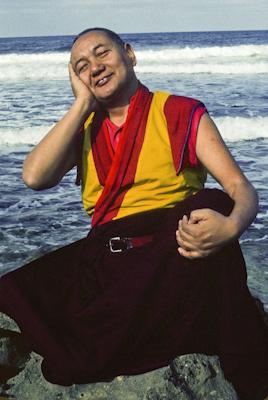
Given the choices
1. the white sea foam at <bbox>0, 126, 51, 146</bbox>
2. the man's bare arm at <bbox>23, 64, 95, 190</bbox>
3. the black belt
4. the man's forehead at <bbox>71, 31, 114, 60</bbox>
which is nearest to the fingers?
→ the black belt

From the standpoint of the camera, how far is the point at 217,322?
102 inches

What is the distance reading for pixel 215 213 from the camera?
2375 mm

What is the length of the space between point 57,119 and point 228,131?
12.5 feet

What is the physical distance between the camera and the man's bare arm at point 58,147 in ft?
8.79

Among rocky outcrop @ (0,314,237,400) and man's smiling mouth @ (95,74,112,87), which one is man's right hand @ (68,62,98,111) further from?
rocky outcrop @ (0,314,237,400)

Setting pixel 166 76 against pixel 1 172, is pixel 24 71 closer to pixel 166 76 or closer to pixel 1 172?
pixel 166 76

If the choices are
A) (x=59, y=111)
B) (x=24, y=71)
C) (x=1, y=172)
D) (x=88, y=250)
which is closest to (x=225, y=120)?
(x=59, y=111)

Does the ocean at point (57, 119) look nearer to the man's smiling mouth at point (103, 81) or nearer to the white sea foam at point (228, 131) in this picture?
the white sea foam at point (228, 131)

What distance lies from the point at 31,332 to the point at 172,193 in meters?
0.84

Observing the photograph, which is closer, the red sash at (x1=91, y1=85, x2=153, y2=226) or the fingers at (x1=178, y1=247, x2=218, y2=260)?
the fingers at (x1=178, y1=247, x2=218, y2=260)

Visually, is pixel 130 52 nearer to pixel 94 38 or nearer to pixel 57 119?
pixel 94 38

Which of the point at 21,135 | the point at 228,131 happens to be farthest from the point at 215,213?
the point at 21,135

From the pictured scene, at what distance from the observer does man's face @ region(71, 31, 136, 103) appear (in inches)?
106

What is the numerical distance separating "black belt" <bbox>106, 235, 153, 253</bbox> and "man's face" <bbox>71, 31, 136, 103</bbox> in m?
0.61
